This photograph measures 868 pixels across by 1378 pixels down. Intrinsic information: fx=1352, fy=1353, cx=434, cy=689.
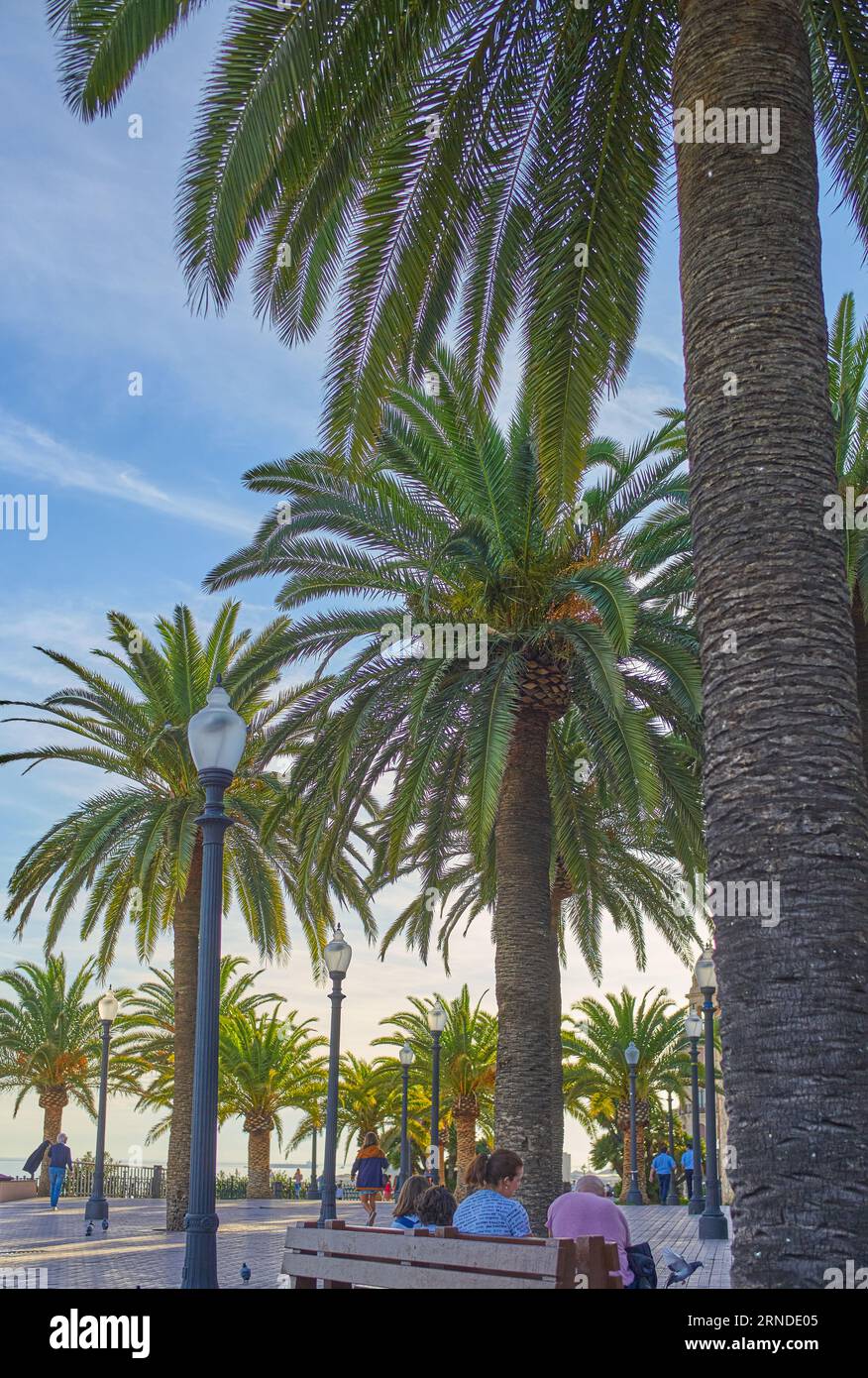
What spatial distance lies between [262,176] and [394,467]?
7.41m

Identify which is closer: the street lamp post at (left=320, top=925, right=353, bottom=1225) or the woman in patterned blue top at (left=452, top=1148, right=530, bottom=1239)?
the woman in patterned blue top at (left=452, top=1148, right=530, bottom=1239)

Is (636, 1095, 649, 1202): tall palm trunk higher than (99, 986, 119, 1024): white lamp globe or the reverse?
the reverse

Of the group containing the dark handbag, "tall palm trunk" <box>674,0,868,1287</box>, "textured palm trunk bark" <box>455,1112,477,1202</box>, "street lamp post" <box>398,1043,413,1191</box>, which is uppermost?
"tall palm trunk" <box>674,0,868,1287</box>

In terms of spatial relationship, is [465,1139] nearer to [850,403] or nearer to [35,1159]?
[35,1159]

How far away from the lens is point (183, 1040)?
22125 mm

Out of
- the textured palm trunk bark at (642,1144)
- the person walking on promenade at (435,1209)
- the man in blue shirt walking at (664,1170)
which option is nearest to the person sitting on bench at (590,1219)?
the person walking on promenade at (435,1209)

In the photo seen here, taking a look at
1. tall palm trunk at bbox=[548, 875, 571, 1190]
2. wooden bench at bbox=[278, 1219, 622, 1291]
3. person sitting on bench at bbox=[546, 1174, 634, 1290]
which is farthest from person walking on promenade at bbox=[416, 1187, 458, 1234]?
tall palm trunk at bbox=[548, 875, 571, 1190]

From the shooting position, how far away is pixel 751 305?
6855 mm

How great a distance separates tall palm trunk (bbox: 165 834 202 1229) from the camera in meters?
21.9

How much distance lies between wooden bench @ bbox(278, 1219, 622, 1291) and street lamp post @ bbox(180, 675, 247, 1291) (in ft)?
3.05

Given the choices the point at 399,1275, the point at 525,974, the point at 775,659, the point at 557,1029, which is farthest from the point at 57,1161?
the point at 775,659

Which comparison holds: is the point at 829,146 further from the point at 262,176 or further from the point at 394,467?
the point at 394,467

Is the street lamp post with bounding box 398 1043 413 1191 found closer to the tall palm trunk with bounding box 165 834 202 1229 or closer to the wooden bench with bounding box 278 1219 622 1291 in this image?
the tall palm trunk with bounding box 165 834 202 1229
